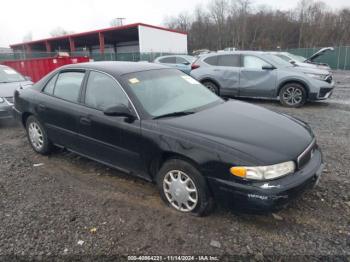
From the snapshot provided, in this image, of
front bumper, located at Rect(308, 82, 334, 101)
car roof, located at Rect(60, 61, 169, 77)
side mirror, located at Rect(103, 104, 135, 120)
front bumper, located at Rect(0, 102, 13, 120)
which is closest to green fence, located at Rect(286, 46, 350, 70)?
front bumper, located at Rect(308, 82, 334, 101)

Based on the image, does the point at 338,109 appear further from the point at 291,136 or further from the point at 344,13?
the point at 344,13

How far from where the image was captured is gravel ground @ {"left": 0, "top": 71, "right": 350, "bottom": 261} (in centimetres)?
234

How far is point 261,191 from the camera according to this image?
2266mm

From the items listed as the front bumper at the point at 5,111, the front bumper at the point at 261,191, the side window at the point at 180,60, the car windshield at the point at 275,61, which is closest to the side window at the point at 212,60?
the car windshield at the point at 275,61

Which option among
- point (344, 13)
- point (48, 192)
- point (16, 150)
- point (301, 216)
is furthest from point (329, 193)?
point (344, 13)

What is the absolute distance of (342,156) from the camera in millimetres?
4129

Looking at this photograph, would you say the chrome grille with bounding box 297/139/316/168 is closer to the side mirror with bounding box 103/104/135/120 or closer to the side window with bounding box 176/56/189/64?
the side mirror with bounding box 103/104/135/120

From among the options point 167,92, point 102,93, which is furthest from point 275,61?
point 102,93

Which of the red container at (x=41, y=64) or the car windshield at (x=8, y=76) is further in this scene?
the red container at (x=41, y=64)

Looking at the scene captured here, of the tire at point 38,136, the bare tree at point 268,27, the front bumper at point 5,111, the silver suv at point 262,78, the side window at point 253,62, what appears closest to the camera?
the tire at point 38,136

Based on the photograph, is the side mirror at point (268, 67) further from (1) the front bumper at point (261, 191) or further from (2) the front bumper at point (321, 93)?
(1) the front bumper at point (261, 191)

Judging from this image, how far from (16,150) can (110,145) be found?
2.68 metres

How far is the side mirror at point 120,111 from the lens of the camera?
9.43 feet

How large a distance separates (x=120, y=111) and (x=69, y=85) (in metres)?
1.39
